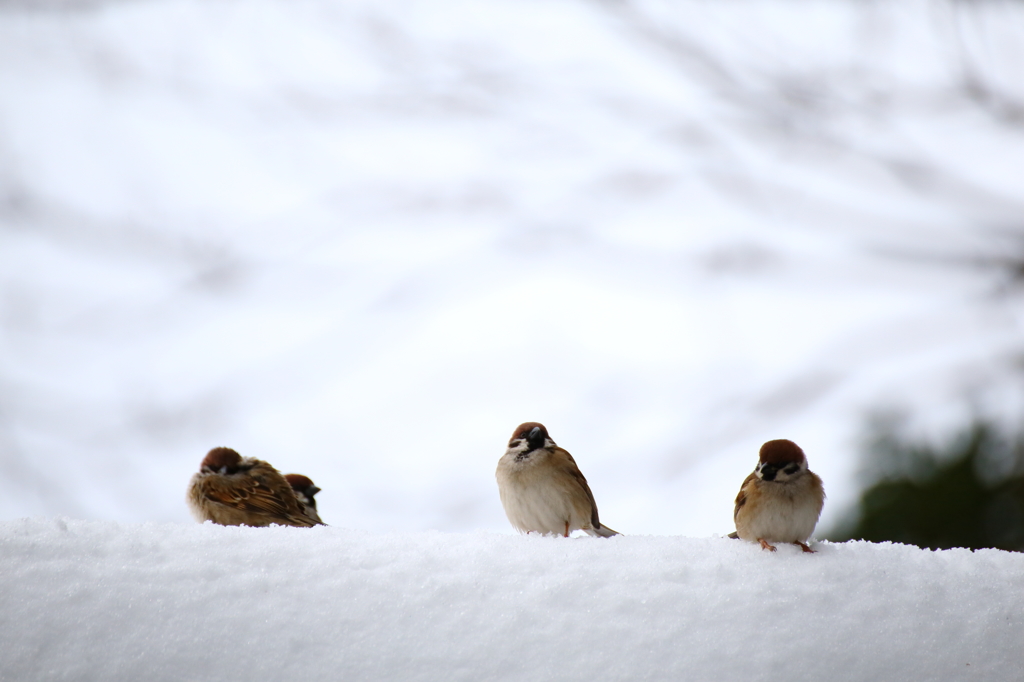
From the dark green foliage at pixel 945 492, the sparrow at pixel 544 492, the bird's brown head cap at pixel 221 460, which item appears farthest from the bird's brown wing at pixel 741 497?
the dark green foliage at pixel 945 492

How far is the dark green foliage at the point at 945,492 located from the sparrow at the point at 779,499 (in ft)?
11.2

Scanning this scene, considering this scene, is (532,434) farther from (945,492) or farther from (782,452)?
(945,492)

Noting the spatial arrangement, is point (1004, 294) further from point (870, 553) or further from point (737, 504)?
point (737, 504)

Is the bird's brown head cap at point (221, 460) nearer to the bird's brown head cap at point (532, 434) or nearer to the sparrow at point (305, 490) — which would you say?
the sparrow at point (305, 490)

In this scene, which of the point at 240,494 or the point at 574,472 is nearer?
the point at 574,472

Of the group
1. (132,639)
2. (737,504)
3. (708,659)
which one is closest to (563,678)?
(708,659)

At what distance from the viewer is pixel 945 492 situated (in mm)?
5754

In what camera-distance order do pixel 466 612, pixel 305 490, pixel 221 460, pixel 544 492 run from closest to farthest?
pixel 466 612
pixel 544 492
pixel 221 460
pixel 305 490

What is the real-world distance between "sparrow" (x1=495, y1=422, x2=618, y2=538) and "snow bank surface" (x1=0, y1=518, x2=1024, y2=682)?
172cm

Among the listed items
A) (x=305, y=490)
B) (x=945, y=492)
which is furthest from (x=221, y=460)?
(x=945, y=492)

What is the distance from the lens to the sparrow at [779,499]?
95.7 inches

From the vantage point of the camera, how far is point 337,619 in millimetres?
1401

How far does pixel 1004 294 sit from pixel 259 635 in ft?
5.11

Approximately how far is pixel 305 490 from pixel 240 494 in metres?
0.57
